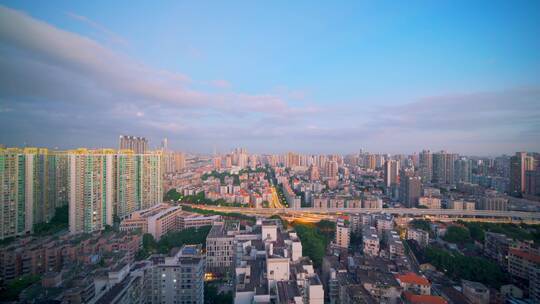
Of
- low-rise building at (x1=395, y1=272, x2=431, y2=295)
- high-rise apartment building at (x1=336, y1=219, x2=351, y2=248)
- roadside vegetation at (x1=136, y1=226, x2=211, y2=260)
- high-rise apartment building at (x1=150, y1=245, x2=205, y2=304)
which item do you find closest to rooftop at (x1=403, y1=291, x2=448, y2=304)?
low-rise building at (x1=395, y1=272, x2=431, y2=295)

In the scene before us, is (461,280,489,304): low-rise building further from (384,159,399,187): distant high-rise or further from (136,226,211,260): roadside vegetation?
(384,159,399,187): distant high-rise

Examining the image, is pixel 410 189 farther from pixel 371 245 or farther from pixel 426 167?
pixel 371 245

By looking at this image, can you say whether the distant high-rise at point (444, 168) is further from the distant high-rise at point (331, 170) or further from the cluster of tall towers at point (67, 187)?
the cluster of tall towers at point (67, 187)

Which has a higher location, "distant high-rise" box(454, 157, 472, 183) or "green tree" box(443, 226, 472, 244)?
"distant high-rise" box(454, 157, 472, 183)

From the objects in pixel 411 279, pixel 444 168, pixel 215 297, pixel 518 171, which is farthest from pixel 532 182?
pixel 215 297

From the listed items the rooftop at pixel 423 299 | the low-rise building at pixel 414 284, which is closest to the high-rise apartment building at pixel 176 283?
the rooftop at pixel 423 299
